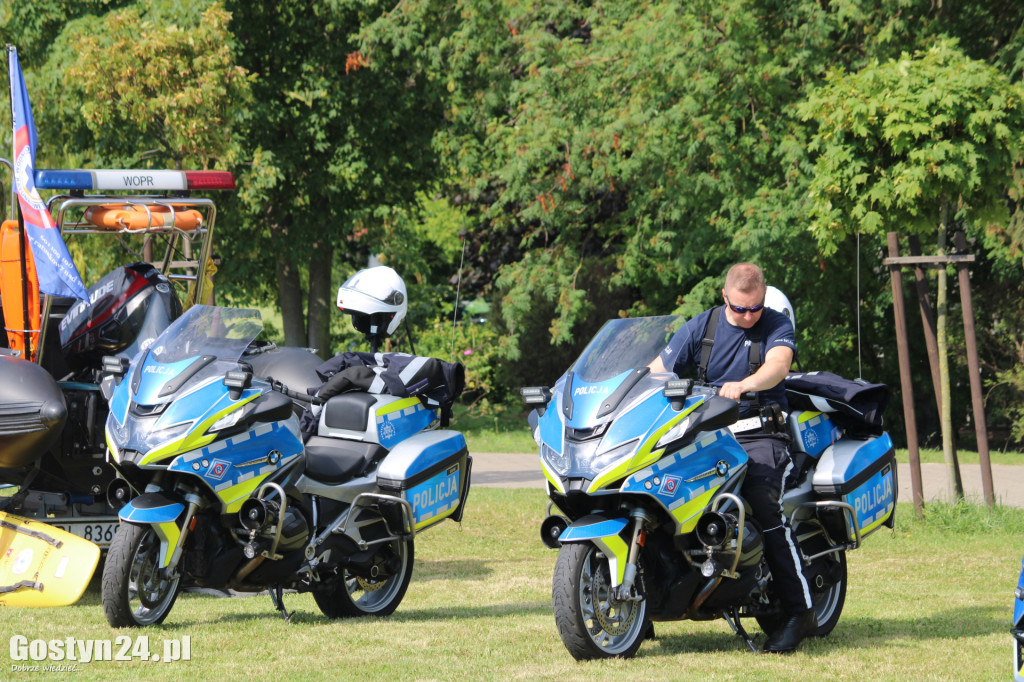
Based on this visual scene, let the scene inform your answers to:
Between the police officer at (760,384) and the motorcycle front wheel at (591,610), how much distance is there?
2.34 feet

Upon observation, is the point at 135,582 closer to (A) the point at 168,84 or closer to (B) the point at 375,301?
(B) the point at 375,301

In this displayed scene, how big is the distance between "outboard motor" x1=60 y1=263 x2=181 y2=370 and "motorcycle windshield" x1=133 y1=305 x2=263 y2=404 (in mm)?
1180

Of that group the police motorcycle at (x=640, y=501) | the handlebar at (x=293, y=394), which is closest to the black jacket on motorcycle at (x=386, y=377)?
the handlebar at (x=293, y=394)

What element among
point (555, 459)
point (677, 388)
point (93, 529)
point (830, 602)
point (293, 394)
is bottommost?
point (830, 602)

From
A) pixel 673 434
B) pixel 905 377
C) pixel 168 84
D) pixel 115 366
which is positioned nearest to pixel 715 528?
pixel 673 434

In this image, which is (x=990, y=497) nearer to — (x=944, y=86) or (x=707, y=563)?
(x=944, y=86)

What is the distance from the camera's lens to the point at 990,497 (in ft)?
34.4

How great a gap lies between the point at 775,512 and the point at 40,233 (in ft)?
14.0

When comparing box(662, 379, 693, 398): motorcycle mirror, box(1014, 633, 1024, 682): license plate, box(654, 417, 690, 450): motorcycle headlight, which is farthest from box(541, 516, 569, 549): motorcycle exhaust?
box(1014, 633, 1024, 682): license plate

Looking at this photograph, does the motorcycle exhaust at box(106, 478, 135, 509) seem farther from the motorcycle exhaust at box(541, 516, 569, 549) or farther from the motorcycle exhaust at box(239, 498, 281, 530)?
the motorcycle exhaust at box(541, 516, 569, 549)

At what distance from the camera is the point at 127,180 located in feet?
25.8

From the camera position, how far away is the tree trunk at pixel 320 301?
964 inches

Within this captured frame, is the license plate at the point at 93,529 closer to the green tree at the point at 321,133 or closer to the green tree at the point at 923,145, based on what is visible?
the green tree at the point at 923,145

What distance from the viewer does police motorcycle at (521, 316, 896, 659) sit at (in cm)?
544
